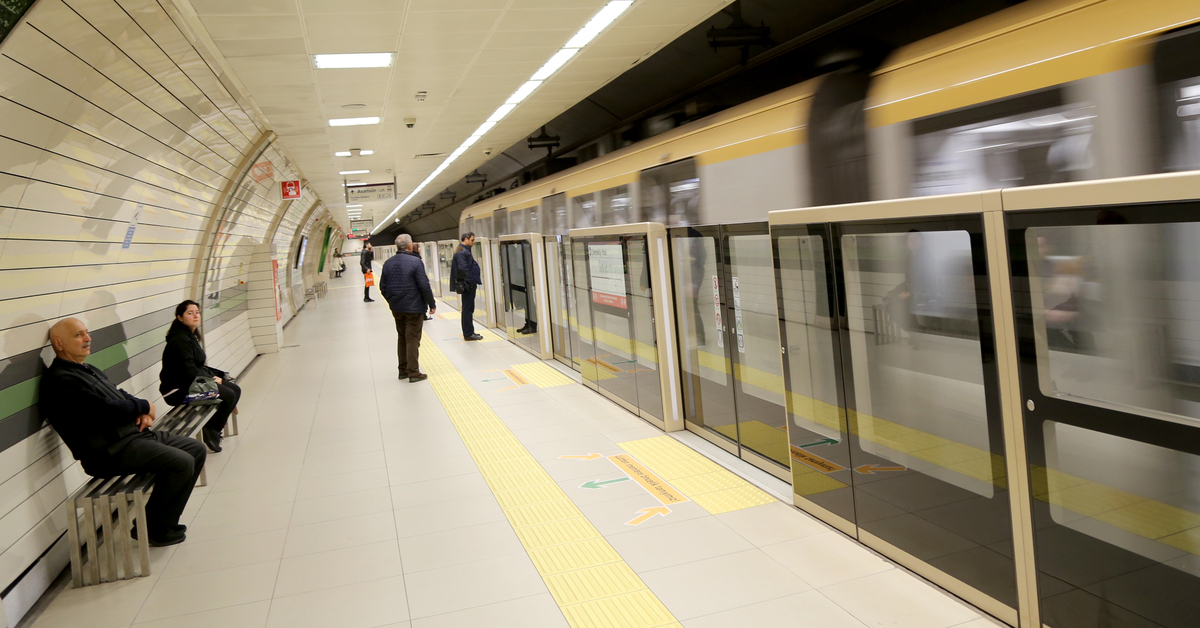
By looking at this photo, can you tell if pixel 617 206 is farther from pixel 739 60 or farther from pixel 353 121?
pixel 353 121

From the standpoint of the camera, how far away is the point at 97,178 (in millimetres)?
4441

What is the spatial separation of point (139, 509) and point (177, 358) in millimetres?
2263

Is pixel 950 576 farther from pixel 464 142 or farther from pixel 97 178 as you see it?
pixel 464 142

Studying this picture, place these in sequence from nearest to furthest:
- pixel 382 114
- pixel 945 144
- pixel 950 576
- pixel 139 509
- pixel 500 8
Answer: pixel 950 576 < pixel 945 144 < pixel 139 509 < pixel 500 8 < pixel 382 114

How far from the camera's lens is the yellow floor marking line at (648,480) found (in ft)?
14.6

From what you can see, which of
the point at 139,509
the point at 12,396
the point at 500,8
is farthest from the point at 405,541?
the point at 500,8

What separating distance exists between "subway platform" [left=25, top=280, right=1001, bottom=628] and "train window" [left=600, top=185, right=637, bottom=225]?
7.36 ft

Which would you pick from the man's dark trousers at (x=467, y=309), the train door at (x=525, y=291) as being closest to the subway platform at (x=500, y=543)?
the train door at (x=525, y=291)

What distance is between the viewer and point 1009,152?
320 cm

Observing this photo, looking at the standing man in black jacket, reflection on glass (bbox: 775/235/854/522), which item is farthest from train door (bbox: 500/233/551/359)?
reflection on glass (bbox: 775/235/854/522)

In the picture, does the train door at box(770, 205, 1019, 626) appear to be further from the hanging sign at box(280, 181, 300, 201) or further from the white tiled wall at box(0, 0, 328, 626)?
the hanging sign at box(280, 181, 300, 201)

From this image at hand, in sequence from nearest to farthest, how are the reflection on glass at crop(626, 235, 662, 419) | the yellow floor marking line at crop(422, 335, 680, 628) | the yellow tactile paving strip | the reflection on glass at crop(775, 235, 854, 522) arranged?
the yellow floor marking line at crop(422, 335, 680, 628), the reflection on glass at crop(775, 235, 854, 522), the yellow tactile paving strip, the reflection on glass at crop(626, 235, 662, 419)

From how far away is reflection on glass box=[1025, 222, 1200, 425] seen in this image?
2145mm

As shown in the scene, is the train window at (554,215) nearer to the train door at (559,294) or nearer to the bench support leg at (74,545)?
the train door at (559,294)
